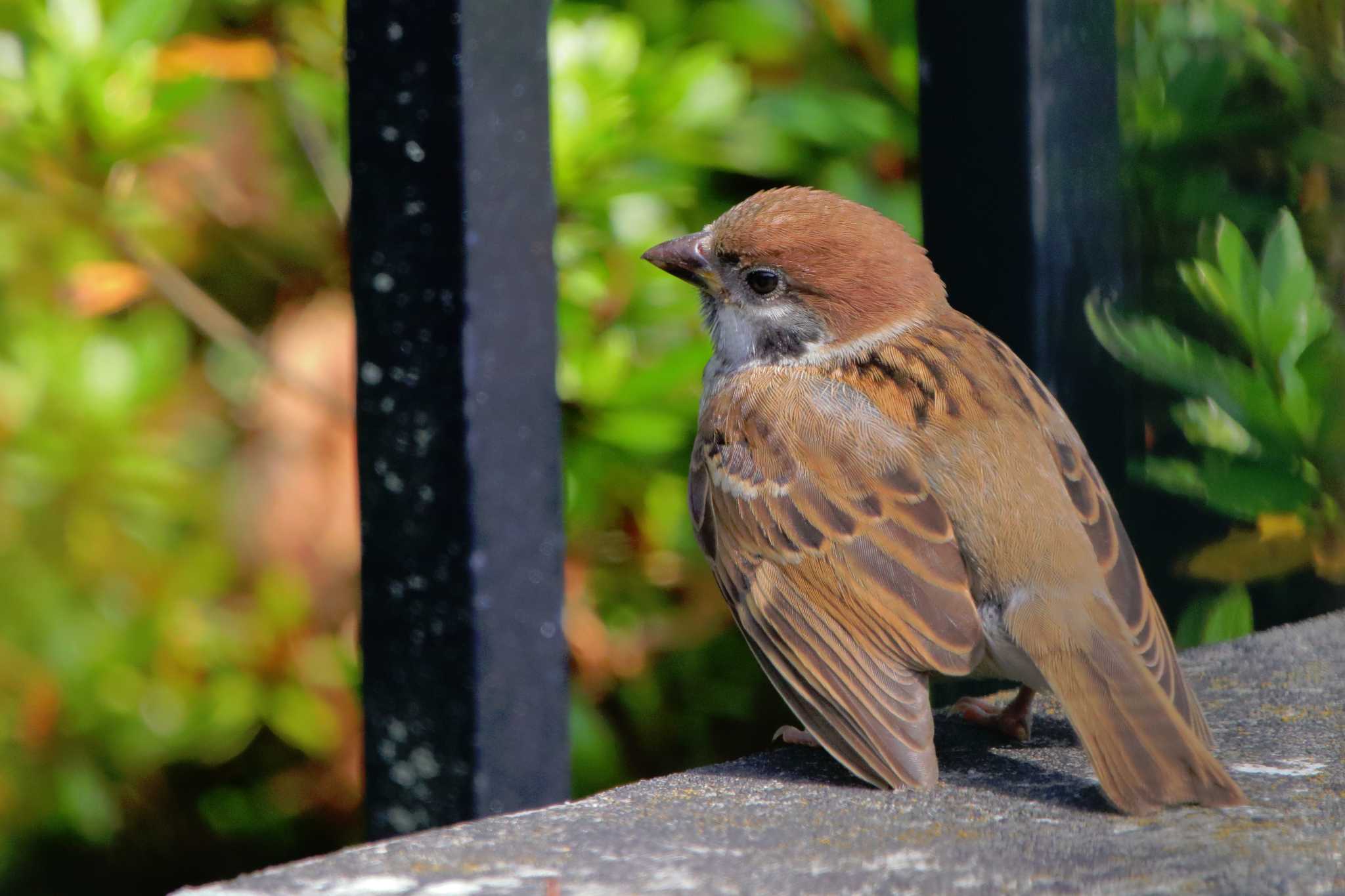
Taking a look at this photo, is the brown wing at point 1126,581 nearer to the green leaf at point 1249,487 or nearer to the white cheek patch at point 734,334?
the green leaf at point 1249,487

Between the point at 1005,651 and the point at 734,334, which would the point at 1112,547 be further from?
the point at 734,334

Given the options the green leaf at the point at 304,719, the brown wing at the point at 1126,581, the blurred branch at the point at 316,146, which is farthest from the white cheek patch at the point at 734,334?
the green leaf at the point at 304,719

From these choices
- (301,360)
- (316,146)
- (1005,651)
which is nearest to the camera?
(1005,651)

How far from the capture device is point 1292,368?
Answer: 254cm

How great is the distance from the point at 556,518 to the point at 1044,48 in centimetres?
127

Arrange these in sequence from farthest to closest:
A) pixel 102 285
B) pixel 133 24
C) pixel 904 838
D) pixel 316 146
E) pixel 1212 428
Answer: pixel 316 146 < pixel 102 285 < pixel 133 24 < pixel 1212 428 < pixel 904 838

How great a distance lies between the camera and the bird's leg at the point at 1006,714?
234 centimetres

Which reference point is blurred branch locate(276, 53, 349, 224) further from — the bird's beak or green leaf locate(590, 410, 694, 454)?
the bird's beak

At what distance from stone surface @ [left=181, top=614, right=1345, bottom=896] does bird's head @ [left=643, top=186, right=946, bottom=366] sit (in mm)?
794

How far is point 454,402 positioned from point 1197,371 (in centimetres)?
120

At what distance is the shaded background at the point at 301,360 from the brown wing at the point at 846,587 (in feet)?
2.47

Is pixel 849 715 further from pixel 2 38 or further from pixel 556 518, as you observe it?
pixel 2 38

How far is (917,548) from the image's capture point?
2.26 m

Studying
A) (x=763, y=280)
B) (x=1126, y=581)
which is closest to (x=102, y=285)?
(x=763, y=280)
